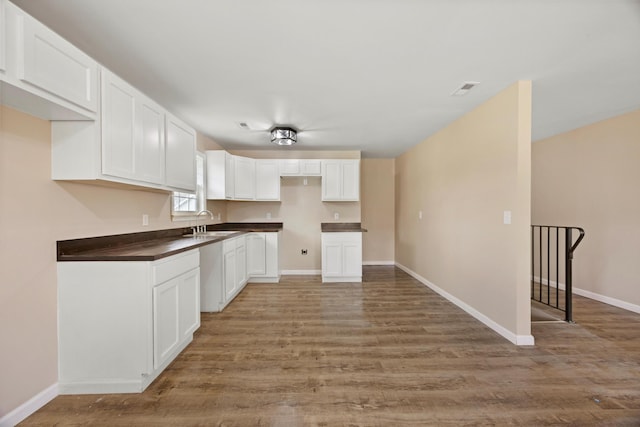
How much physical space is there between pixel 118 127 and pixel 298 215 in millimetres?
3659

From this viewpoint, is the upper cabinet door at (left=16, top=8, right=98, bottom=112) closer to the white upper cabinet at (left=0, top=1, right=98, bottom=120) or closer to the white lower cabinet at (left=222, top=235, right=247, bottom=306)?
the white upper cabinet at (left=0, top=1, right=98, bottom=120)

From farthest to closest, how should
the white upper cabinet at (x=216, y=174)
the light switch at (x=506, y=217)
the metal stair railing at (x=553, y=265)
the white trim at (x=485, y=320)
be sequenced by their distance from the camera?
the white upper cabinet at (x=216, y=174), the metal stair railing at (x=553, y=265), the light switch at (x=506, y=217), the white trim at (x=485, y=320)

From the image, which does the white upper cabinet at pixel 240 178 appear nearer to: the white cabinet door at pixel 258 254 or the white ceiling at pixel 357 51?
the white cabinet door at pixel 258 254

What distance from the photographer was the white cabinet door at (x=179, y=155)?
2.65 meters

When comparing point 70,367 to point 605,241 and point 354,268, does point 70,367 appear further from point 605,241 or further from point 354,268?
point 605,241

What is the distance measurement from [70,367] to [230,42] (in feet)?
8.34

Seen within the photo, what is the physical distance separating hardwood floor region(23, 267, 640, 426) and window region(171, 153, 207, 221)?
4.56ft

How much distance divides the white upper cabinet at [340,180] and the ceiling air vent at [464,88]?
2.43 meters

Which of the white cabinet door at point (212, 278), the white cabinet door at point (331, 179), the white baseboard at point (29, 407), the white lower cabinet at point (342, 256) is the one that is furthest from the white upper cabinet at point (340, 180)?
the white baseboard at point (29, 407)

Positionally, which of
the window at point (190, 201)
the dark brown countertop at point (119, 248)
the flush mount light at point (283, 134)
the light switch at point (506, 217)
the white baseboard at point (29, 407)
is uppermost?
the flush mount light at point (283, 134)

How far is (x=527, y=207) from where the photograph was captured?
8.11 feet

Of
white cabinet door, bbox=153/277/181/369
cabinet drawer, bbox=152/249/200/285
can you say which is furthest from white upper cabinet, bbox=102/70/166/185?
white cabinet door, bbox=153/277/181/369

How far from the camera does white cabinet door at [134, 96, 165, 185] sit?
2195 mm

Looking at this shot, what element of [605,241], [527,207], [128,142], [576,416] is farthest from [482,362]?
[128,142]
